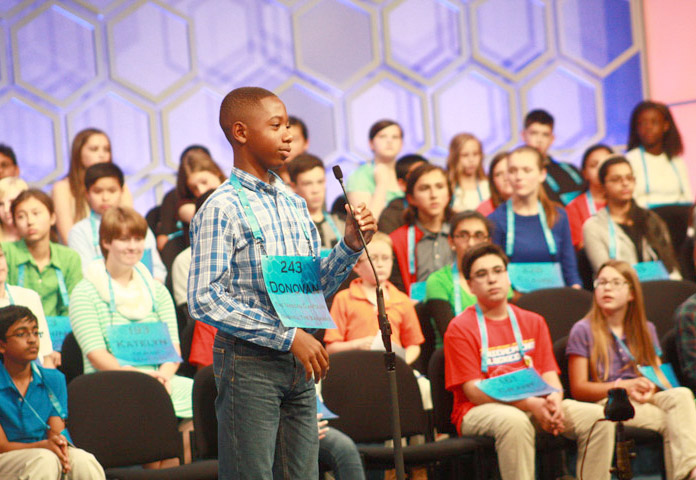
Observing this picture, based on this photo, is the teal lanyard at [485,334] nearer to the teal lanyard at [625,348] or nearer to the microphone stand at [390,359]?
the teal lanyard at [625,348]

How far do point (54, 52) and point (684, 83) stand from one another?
517 cm

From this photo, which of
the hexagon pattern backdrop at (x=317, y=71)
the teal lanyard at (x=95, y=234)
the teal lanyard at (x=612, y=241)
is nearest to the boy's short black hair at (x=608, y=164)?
the teal lanyard at (x=612, y=241)

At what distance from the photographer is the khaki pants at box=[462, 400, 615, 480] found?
389 cm

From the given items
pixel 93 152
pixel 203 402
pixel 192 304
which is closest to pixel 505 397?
pixel 203 402

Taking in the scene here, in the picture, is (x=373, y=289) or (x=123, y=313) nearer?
(x=123, y=313)

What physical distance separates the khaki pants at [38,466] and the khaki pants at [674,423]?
2395 mm

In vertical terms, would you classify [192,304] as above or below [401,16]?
below

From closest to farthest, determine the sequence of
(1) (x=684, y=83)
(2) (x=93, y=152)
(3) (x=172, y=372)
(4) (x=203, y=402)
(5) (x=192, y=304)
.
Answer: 1. (5) (x=192, y=304)
2. (4) (x=203, y=402)
3. (3) (x=172, y=372)
4. (2) (x=93, y=152)
5. (1) (x=684, y=83)

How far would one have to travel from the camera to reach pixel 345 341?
15.3 ft

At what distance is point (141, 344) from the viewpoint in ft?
14.2

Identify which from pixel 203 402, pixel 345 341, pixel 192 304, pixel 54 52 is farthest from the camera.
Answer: pixel 54 52

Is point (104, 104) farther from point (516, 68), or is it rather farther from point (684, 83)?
point (684, 83)

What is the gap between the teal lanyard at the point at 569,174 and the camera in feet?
21.6

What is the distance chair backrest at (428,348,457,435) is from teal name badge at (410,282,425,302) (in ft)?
2.56
